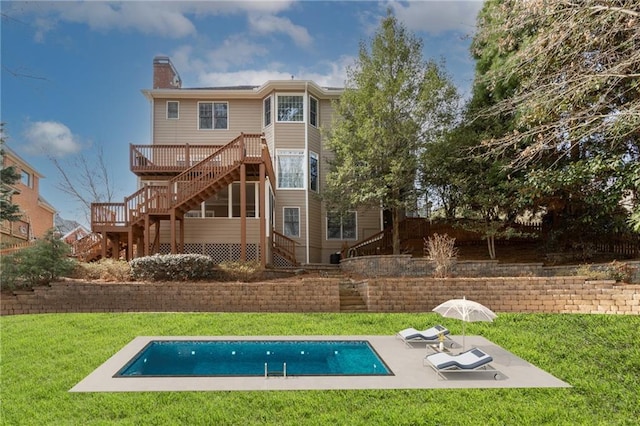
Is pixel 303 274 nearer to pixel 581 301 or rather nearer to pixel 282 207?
pixel 282 207

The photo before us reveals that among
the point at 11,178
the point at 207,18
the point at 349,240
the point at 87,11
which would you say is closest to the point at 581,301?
the point at 349,240

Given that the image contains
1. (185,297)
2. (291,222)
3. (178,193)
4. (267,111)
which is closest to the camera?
(185,297)

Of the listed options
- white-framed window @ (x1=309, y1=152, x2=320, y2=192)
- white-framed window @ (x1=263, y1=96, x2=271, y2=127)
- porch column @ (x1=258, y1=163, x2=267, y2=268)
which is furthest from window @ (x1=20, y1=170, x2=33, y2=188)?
porch column @ (x1=258, y1=163, x2=267, y2=268)

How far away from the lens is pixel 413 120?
16062 millimetres

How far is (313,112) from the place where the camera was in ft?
64.7

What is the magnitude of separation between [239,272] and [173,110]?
413 inches

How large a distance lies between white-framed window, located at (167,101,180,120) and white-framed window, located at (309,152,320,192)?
6764 mm

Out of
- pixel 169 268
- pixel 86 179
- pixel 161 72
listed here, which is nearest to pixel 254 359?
pixel 169 268

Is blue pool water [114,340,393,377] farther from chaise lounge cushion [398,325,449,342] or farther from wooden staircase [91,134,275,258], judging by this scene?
wooden staircase [91,134,275,258]

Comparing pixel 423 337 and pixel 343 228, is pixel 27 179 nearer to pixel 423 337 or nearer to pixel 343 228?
pixel 343 228

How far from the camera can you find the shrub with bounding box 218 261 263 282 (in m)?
13.2

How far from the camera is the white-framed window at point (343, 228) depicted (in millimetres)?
19938

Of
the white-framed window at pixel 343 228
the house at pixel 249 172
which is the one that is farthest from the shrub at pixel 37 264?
the white-framed window at pixel 343 228

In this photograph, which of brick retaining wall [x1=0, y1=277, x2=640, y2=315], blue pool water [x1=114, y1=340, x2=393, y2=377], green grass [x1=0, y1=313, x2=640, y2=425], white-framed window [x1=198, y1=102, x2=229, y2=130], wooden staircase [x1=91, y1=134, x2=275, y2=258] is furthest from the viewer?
white-framed window [x1=198, y1=102, x2=229, y2=130]
